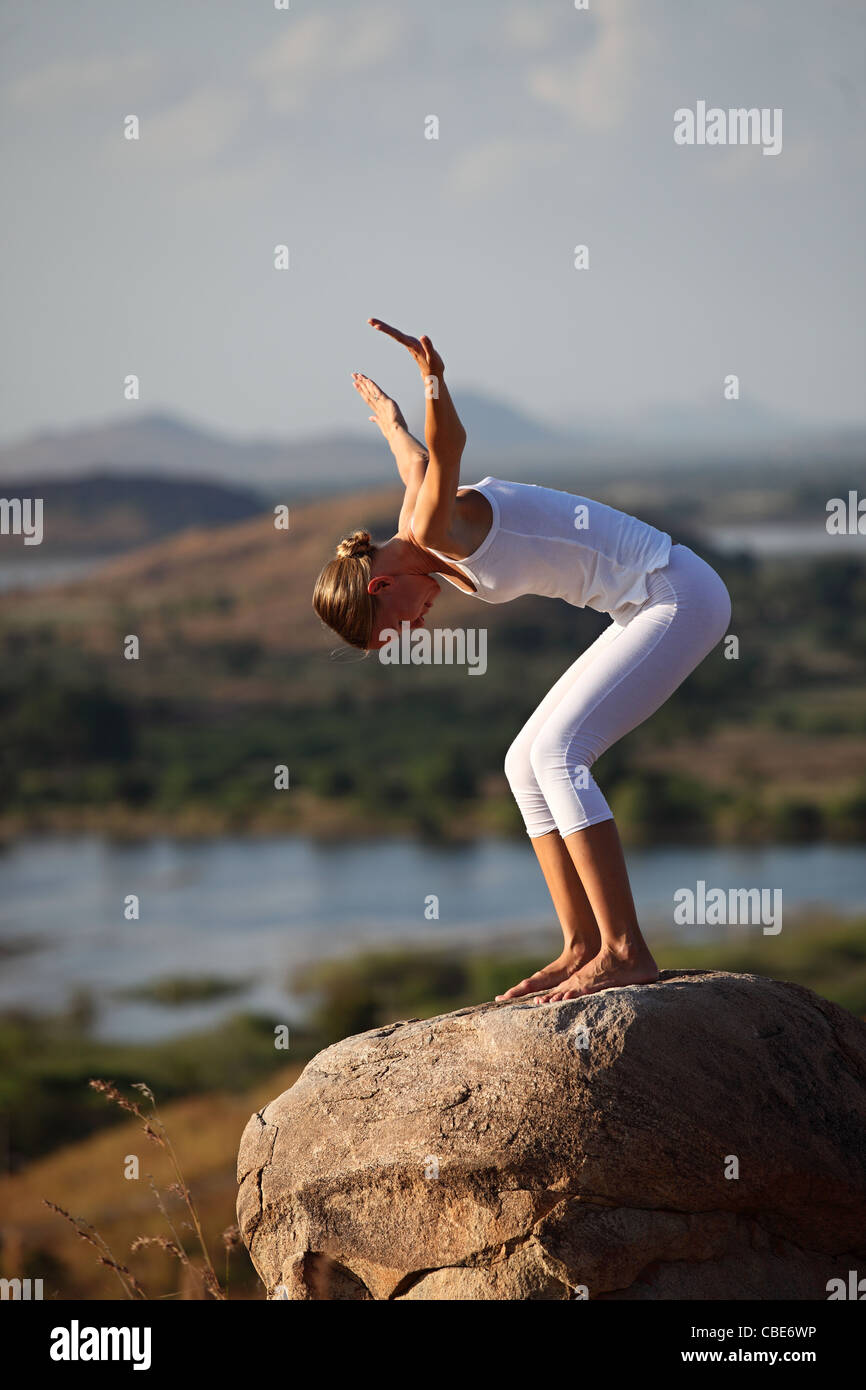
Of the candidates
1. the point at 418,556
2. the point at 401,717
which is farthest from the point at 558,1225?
the point at 401,717

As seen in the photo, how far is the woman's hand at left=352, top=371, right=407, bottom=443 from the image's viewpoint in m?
4.66

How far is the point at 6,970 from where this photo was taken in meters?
43.4

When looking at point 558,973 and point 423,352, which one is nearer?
point 423,352

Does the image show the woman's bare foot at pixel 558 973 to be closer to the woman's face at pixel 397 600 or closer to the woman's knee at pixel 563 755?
the woman's knee at pixel 563 755

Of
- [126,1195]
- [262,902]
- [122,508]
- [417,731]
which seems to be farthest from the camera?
[122,508]

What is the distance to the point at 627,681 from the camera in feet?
14.6

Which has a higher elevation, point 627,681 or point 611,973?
point 627,681

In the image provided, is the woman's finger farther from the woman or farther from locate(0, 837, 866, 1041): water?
locate(0, 837, 866, 1041): water

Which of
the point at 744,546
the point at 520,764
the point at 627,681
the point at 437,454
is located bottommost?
the point at 520,764

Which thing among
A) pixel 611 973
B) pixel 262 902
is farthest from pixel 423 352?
pixel 262 902

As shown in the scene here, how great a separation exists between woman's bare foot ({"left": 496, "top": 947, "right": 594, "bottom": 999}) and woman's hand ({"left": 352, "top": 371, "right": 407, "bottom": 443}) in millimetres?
1853

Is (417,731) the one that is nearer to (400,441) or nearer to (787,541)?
(787,541)

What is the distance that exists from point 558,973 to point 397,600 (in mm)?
1432

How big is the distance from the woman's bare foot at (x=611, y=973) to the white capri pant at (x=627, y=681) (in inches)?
18.0
